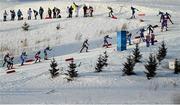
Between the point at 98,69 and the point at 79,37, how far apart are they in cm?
1559

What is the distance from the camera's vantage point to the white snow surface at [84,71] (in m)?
23.1

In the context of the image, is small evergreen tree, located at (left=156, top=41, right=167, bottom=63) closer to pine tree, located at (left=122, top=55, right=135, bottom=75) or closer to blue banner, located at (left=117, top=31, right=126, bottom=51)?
pine tree, located at (left=122, top=55, right=135, bottom=75)

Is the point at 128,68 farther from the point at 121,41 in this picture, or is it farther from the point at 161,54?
the point at 121,41

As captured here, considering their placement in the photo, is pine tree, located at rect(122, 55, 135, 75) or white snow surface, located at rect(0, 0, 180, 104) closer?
white snow surface, located at rect(0, 0, 180, 104)

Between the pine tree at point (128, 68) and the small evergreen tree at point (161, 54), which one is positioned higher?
the small evergreen tree at point (161, 54)

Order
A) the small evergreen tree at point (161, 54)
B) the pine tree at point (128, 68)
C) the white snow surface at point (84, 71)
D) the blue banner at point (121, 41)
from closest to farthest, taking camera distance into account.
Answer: the white snow surface at point (84, 71), the pine tree at point (128, 68), the small evergreen tree at point (161, 54), the blue banner at point (121, 41)

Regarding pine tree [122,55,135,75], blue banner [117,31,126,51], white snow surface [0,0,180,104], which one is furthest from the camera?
blue banner [117,31,126,51]

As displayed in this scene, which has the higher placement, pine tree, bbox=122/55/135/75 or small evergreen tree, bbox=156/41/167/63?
small evergreen tree, bbox=156/41/167/63

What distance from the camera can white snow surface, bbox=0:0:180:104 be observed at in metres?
23.1

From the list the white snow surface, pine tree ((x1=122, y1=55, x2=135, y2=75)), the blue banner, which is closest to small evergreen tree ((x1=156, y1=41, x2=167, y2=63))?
the white snow surface

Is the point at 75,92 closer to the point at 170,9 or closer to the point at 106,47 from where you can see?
the point at 106,47

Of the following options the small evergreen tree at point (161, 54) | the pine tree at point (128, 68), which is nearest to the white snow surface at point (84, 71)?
the small evergreen tree at point (161, 54)

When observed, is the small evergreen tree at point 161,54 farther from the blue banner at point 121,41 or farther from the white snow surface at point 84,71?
the blue banner at point 121,41

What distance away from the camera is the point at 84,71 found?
27.9 m
